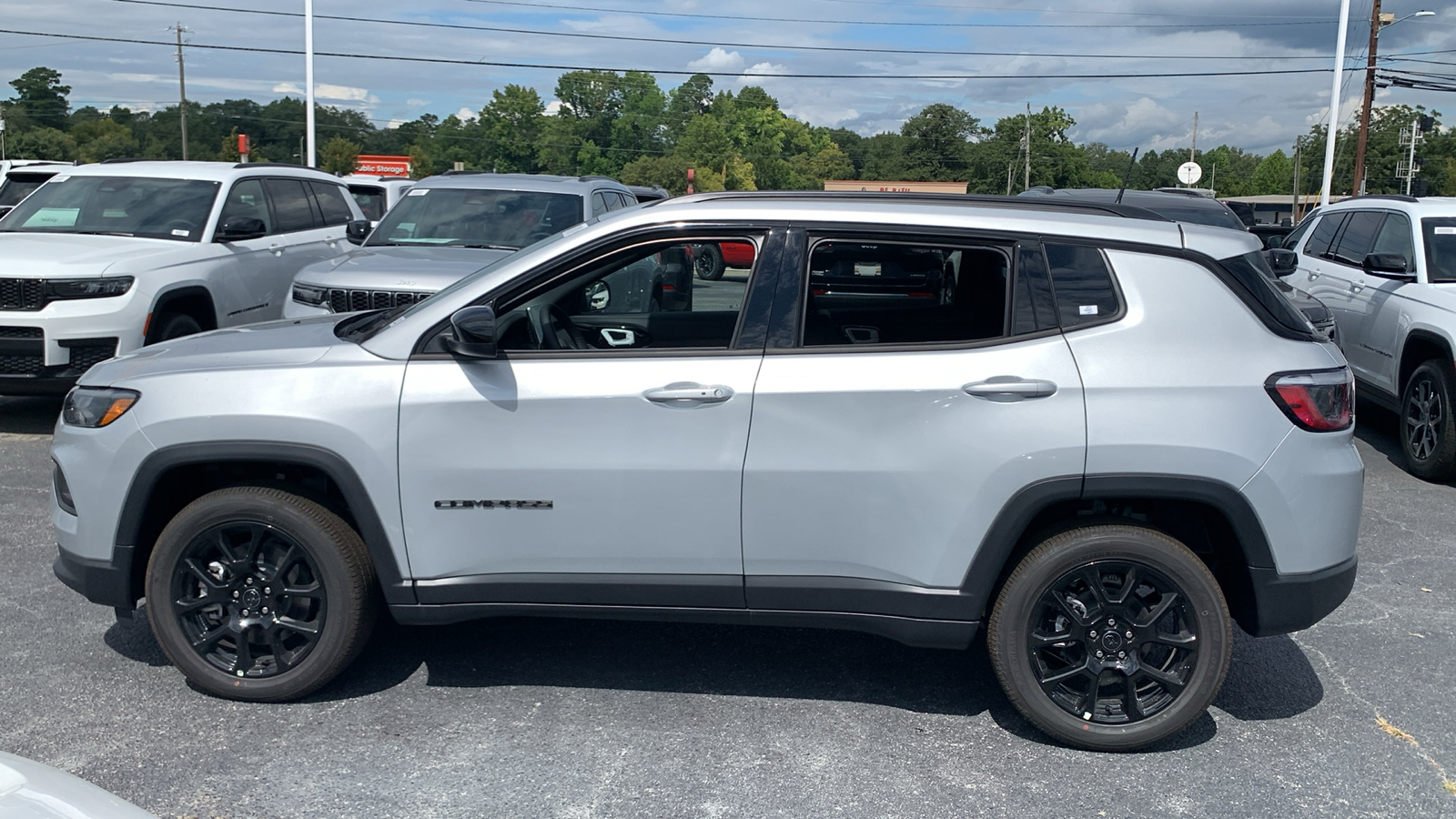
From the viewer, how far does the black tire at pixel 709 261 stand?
13.4 feet

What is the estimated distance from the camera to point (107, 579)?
13.5ft

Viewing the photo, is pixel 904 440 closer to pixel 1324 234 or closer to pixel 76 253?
pixel 76 253

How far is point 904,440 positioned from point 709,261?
3.02 feet

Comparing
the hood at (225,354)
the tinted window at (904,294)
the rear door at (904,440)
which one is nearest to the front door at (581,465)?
the rear door at (904,440)

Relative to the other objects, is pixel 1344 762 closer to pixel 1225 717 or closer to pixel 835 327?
pixel 1225 717

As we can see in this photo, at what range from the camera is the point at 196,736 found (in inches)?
155

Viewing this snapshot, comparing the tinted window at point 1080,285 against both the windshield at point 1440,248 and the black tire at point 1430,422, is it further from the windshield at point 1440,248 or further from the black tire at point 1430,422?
the windshield at point 1440,248

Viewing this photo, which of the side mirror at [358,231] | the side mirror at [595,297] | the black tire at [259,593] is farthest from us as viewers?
A: the side mirror at [358,231]

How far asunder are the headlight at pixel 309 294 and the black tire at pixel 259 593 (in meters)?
4.78

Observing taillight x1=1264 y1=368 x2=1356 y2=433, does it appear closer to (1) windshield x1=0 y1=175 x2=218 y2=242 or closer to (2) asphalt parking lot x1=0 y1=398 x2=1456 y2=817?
(2) asphalt parking lot x1=0 y1=398 x2=1456 y2=817

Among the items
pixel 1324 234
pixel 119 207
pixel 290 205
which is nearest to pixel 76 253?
pixel 119 207

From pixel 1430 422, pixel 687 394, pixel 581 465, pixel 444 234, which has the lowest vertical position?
pixel 1430 422

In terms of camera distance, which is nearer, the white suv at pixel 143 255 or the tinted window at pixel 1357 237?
the white suv at pixel 143 255

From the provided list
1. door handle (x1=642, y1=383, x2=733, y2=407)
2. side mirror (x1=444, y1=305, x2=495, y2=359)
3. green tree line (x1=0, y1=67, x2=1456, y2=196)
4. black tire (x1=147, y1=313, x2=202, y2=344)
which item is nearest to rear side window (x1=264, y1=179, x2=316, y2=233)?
black tire (x1=147, y1=313, x2=202, y2=344)
